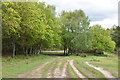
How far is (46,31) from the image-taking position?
1227 inches

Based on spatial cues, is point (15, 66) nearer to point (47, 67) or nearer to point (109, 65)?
point (47, 67)

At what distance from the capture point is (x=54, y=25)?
36.7 metres

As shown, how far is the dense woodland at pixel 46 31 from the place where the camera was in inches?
867

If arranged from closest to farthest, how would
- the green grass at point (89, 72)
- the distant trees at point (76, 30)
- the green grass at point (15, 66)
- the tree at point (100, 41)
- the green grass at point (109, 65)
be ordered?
the green grass at point (89, 72) < the green grass at point (15, 66) < the green grass at point (109, 65) < the distant trees at point (76, 30) < the tree at point (100, 41)

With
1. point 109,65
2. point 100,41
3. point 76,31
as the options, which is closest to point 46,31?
point 76,31

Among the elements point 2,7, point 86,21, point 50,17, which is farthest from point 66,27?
Answer: point 2,7

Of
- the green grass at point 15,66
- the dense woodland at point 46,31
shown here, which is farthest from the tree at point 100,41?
the green grass at point 15,66

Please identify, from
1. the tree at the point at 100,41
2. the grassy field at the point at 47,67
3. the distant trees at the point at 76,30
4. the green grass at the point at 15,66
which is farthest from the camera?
the tree at the point at 100,41

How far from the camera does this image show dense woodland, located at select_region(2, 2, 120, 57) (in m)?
22.0

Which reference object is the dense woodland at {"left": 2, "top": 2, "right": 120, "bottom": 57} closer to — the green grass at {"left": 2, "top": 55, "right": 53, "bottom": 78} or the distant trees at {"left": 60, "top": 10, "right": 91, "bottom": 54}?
the distant trees at {"left": 60, "top": 10, "right": 91, "bottom": 54}

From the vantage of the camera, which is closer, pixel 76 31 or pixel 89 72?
pixel 89 72

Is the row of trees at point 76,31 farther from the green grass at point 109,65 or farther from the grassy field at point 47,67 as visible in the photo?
the grassy field at point 47,67

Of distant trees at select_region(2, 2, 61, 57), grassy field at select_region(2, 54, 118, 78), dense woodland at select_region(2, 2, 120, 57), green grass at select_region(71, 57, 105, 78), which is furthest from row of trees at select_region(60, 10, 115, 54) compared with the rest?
green grass at select_region(71, 57, 105, 78)

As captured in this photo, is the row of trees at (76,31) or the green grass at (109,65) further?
the row of trees at (76,31)
